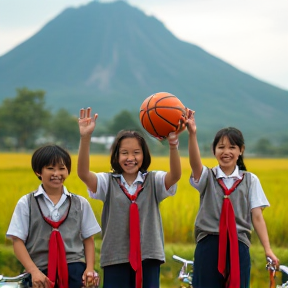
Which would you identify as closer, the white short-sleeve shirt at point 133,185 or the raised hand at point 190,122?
the raised hand at point 190,122

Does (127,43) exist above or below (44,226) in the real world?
above

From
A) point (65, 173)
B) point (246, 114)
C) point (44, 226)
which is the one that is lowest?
point (44, 226)

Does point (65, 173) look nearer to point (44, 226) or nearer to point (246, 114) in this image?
point (44, 226)

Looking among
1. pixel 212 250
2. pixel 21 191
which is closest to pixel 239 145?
pixel 212 250

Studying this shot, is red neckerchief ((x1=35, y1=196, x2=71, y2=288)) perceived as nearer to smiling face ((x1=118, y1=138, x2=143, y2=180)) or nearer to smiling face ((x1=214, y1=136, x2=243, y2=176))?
smiling face ((x1=118, y1=138, x2=143, y2=180))

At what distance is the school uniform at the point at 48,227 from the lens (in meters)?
4.30

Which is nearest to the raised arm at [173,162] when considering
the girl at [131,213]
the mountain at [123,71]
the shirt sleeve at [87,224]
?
the girl at [131,213]

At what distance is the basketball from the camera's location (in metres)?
4.62

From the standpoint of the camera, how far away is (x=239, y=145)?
4.81m

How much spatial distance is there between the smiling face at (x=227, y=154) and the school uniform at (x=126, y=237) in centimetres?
43

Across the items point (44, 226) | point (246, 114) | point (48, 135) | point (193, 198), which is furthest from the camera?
point (246, 114)

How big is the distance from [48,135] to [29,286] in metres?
13.7

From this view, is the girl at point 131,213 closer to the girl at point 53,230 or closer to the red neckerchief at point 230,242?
the girl at point 53,230

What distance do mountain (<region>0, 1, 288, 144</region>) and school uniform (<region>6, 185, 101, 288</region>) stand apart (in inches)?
2818
